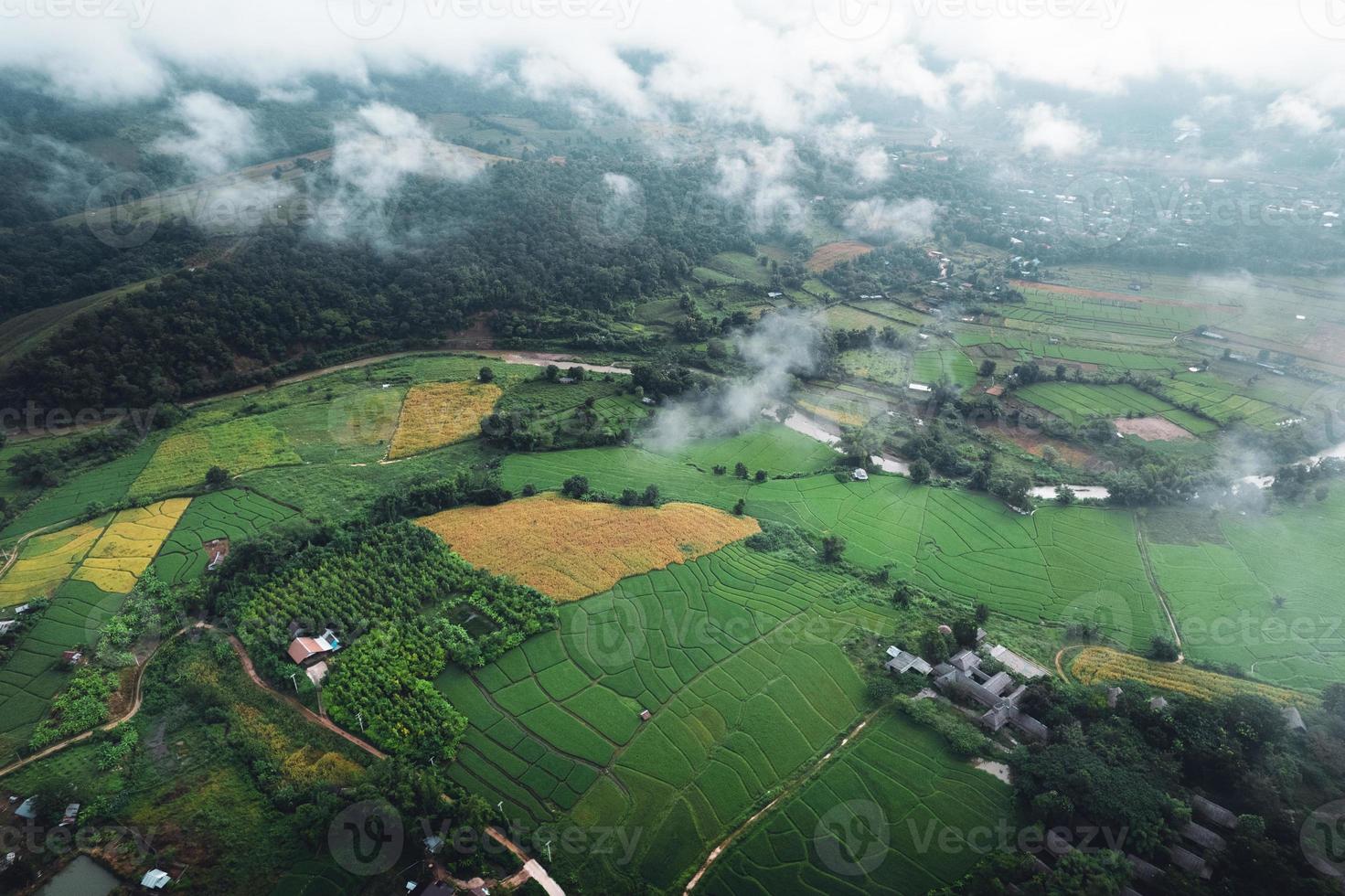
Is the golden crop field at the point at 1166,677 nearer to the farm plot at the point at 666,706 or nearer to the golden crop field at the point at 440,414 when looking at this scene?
the farm plot at the point at 666,706

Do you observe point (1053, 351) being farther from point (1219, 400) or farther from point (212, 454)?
point (212, 454)

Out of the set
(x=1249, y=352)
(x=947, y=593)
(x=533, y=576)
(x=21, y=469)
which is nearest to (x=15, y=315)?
(x=21, y=469)

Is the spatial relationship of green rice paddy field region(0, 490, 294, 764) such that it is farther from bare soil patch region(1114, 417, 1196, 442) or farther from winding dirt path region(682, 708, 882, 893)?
bare soil patch region(1114, 417, 1196, 442)

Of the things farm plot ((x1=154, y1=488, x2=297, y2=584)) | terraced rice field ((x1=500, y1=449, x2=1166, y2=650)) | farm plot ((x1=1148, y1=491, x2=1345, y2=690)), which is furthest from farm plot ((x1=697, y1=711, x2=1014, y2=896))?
farm plot ((x1=154, y1=488, x2=297, y2=584))

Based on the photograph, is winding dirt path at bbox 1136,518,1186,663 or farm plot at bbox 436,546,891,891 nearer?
farm plot at bbox 436,546,891,891

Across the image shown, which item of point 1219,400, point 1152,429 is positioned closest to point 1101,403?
point 1152,429

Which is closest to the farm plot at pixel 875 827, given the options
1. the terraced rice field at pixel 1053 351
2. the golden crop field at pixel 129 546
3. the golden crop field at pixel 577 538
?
the golden crop field at pixel 577 538
